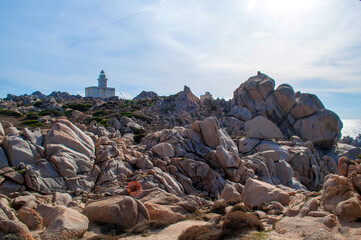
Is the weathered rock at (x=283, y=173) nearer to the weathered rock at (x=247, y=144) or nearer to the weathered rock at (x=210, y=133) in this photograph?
the weathered rock at (x=247, y=144)

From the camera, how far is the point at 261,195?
16.2 metres

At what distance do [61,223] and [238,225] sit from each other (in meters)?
6.62

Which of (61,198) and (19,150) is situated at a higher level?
(19,150)

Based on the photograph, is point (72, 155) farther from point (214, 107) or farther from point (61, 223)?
point (214, 107)

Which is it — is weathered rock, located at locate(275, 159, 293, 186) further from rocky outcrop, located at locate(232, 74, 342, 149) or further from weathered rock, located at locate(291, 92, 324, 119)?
weathered rock, located at locate(291, 92, 324, 119)

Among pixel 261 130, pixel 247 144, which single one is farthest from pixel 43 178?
pixel 261 130

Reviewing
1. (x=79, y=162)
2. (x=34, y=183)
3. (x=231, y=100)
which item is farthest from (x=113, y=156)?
(x=231, y=100)

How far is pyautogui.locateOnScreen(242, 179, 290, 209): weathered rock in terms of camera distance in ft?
52.1

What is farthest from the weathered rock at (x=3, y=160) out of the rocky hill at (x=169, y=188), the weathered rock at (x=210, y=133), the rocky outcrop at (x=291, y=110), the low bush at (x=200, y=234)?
the rocky outcrop at (x=291, y=110)

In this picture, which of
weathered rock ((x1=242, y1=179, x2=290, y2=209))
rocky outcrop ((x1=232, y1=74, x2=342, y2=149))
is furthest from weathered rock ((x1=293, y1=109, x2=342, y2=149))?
weathered rock ((x1=242, y1=179, x2=290, y2=209))

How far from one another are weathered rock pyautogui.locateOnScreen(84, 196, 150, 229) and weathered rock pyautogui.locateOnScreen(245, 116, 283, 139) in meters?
28.5

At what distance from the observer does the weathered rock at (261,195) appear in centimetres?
1588

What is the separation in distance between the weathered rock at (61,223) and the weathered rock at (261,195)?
29.2ft

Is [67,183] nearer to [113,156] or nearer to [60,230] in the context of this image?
[113,156]
